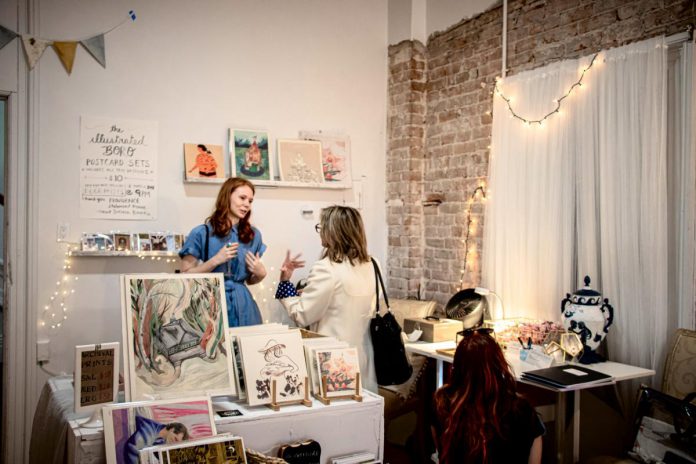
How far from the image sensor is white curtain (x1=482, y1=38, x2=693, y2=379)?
11.0 ft

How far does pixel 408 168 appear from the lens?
4992mm

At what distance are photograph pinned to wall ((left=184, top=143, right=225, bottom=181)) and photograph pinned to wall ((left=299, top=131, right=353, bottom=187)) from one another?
76 cm

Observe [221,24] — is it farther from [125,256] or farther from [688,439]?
[688,439]

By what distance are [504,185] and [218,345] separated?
2.59 meters

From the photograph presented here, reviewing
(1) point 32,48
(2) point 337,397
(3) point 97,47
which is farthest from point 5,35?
(2) point 337,397

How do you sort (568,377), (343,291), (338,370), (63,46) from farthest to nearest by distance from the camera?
(63,46) → (343,291) → (568,377) → (338,370)

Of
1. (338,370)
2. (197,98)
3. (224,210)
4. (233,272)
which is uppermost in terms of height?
(197,98)

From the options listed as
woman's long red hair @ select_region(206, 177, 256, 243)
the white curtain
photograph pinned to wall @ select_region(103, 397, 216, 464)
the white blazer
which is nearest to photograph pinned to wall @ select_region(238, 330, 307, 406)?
photograph pinned to wall @ select_region(103, 397, 216, 464)

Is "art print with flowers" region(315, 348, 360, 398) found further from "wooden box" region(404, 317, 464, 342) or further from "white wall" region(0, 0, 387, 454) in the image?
"white wall" region(0, 0, 387, 454)

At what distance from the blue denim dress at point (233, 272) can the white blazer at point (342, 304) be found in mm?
655

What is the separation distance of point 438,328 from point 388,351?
31.9 inches

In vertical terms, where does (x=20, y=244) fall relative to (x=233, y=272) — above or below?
above

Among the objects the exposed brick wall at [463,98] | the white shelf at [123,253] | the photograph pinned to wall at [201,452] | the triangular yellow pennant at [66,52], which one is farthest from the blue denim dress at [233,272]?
the photograph pinned to wall at [201,452]

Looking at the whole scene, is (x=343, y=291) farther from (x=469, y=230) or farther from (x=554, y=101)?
(x=554, y=101)
